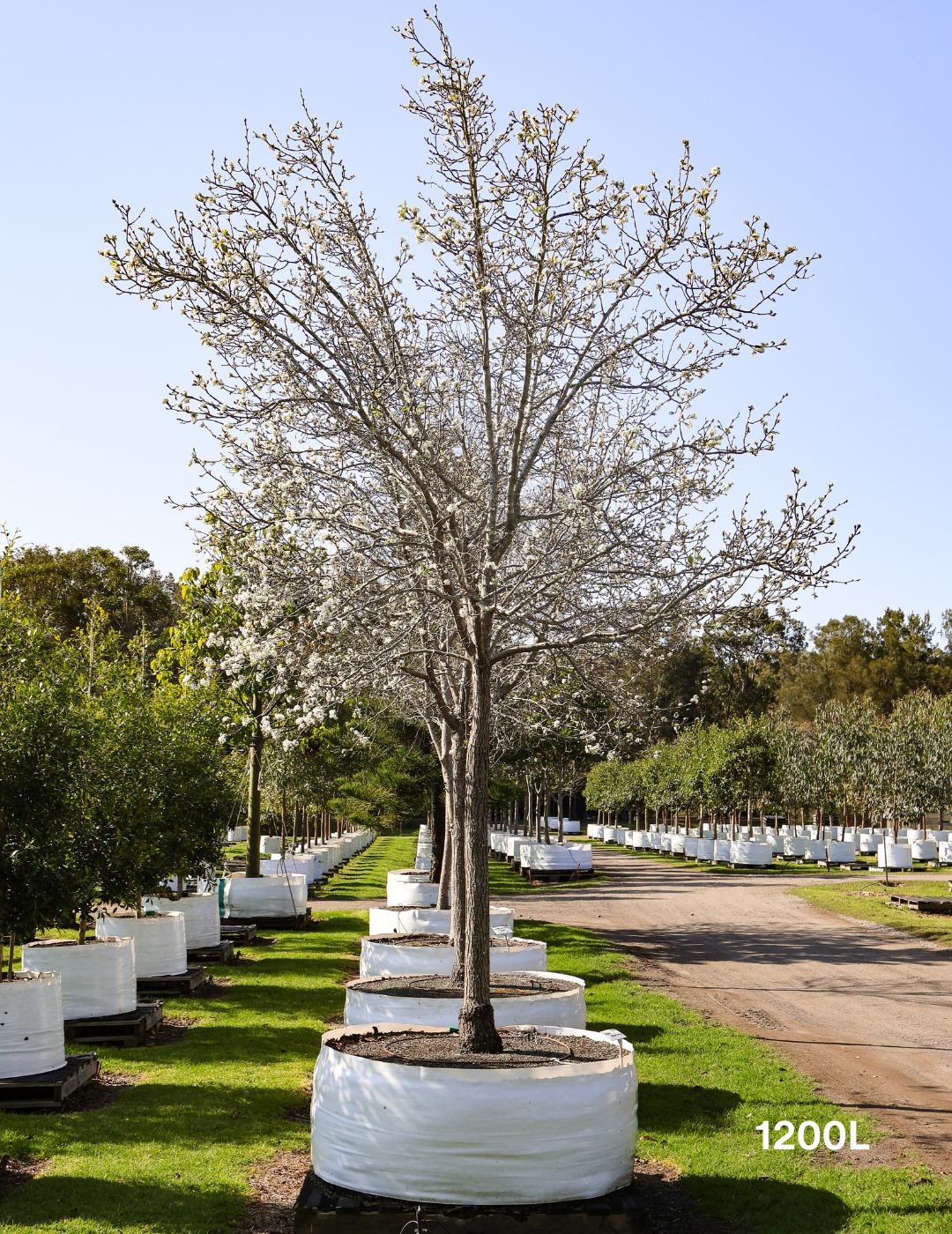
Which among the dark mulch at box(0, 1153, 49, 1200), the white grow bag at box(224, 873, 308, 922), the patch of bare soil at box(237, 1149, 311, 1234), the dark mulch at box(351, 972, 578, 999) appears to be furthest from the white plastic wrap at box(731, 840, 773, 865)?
the dark mulch at box(0, 1153, 49, 1200)

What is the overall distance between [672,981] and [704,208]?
34.9 feet

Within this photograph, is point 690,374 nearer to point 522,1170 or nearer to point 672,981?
point 522,1170

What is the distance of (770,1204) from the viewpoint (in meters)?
6.25

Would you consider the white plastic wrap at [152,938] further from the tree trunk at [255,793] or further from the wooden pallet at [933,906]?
the wooden pallet at [933,906]

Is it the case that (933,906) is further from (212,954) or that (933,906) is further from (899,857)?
(212,954)

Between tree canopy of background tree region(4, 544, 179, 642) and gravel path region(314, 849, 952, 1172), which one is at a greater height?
tree canopy of background tree region(4, 544, 179, 642)

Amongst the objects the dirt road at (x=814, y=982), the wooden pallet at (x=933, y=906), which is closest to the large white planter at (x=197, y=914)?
the dirt road at (x=814, y=982)

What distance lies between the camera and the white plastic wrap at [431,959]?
10719 mm

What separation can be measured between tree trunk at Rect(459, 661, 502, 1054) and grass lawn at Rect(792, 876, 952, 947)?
47.5 ft

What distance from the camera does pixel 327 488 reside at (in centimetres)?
791

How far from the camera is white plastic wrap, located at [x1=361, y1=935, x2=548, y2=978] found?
10719mm

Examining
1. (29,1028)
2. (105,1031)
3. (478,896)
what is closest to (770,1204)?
(478,896)

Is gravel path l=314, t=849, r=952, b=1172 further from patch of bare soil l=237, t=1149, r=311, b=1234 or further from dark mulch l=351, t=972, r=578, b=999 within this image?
patch of bare soil l=237, t=1149, r=311, b=1234

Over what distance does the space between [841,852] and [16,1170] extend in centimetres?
3734
